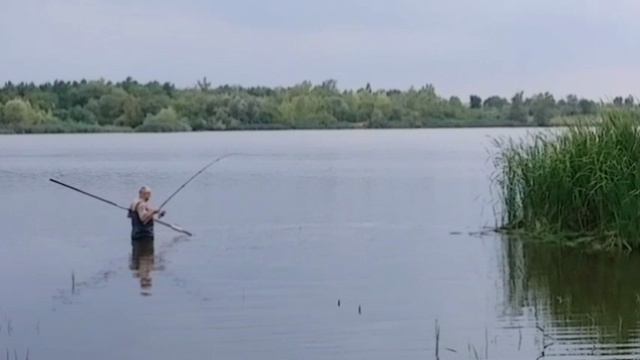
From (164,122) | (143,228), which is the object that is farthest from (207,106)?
(143,228)

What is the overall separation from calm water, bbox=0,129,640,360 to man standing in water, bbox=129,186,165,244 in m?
0.36

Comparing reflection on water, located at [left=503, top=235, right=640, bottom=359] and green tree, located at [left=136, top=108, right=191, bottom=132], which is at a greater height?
green tree, located at [left=136, top=108, right=191, bottom=132]

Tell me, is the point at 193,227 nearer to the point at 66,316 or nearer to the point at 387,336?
the point at 66,316

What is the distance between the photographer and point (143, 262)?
18.2 meters

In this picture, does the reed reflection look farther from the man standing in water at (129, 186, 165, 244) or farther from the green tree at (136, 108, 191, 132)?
the green tree at (136, 108, 191, 132)

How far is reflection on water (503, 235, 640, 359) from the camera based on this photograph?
35.6 ft

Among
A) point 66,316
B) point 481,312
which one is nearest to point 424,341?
point 481,312

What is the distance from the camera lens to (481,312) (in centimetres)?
1302

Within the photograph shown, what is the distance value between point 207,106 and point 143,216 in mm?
78360

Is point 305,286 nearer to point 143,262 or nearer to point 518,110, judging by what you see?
point 143,262

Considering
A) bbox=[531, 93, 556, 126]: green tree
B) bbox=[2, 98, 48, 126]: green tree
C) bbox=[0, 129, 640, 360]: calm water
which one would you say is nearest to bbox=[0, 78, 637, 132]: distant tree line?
bbox=[2, 98, 48, 126]: green tree

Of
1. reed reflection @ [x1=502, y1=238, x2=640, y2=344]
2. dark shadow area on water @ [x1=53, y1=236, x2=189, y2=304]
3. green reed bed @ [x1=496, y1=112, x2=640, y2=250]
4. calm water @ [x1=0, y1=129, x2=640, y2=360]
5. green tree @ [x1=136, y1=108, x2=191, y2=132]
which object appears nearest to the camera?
calm water @ [x1=0, y1=129, x2=640, y2=360]

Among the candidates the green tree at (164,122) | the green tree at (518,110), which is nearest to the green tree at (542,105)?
the green tree at (518,110)

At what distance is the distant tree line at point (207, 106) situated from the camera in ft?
316
